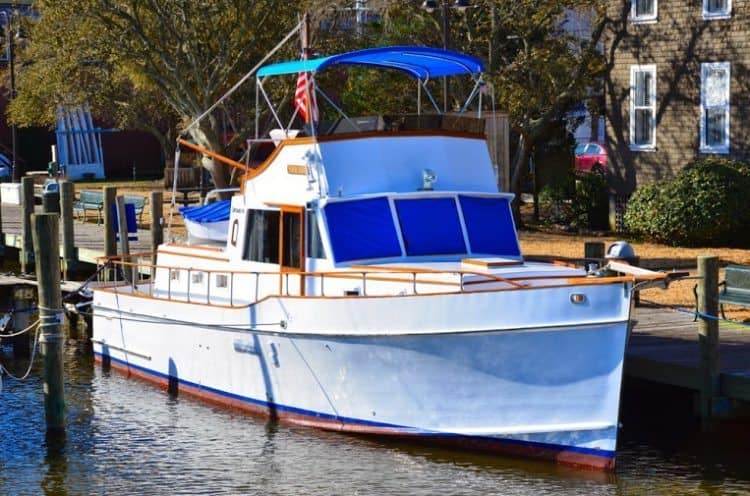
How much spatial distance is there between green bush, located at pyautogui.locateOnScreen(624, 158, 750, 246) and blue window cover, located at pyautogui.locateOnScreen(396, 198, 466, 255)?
12.5 metres

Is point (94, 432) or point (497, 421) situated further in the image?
point (94, 432)

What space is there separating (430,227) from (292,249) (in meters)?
1.80

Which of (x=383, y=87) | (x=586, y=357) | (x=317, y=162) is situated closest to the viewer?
(x=586, y=357)

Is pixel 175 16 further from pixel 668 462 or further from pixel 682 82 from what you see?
pixel 668 462

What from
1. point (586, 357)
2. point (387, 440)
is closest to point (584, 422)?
point (586, 357)

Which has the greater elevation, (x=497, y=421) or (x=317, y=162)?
(x=317, y=162)

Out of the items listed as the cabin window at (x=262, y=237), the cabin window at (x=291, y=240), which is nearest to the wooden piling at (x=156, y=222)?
the cabin window at (x=262, y=237)

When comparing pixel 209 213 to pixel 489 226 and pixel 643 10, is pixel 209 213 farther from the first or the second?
pixel 643 10

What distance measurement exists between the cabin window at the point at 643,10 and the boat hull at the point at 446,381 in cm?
1673

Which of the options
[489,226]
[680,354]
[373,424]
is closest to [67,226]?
[489,226]

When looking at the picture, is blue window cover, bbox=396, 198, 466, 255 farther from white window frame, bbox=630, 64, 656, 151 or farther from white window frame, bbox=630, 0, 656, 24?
white window frame, bbox=630, 0, 656, 24

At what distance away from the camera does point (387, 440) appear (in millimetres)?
16875

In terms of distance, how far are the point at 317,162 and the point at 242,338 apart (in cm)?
251

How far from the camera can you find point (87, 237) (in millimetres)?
32469
